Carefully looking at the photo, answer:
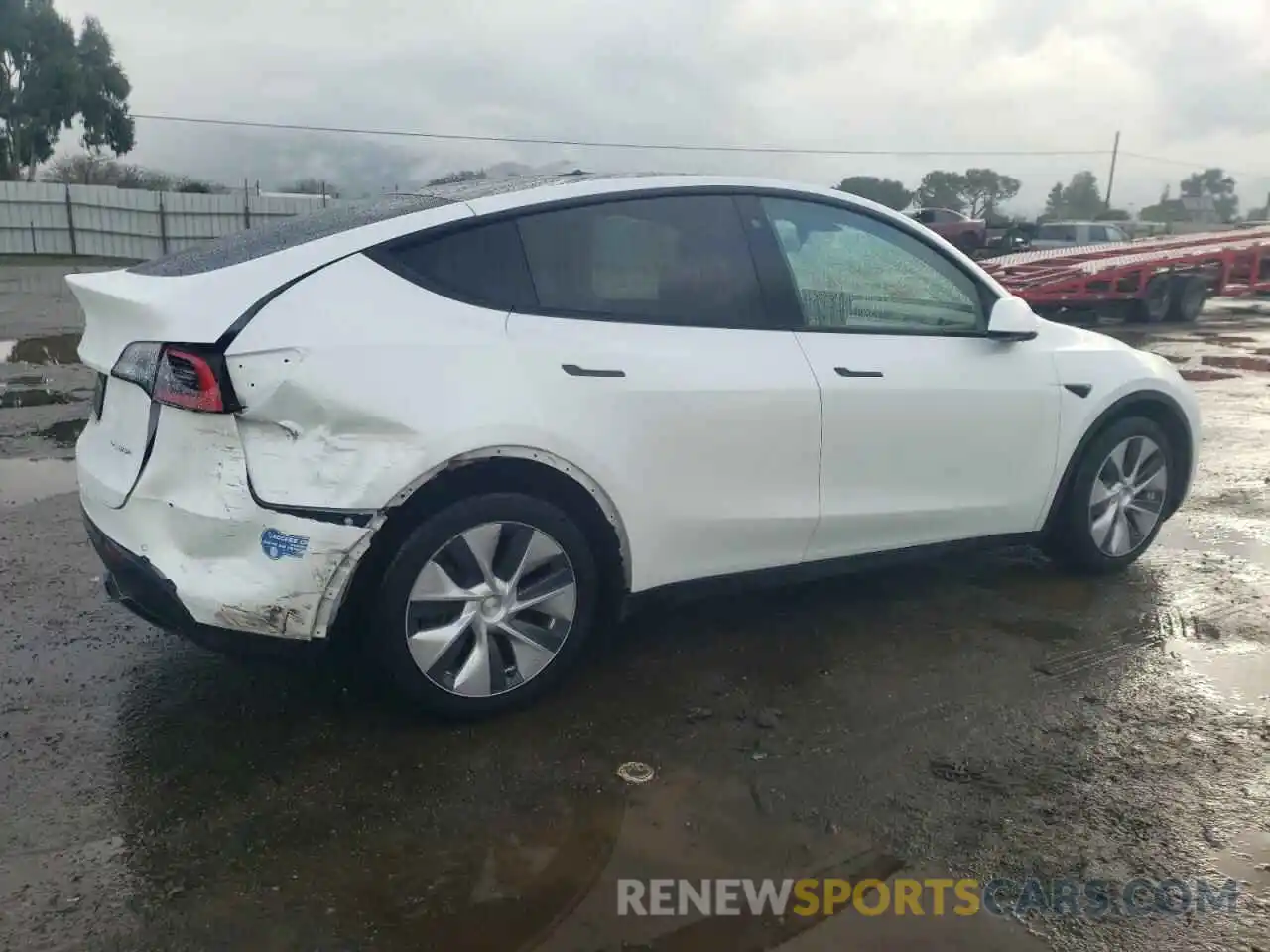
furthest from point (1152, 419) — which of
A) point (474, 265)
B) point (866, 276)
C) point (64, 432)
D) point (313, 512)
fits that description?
point (64, 432)

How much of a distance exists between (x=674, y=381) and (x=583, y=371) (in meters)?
0.32

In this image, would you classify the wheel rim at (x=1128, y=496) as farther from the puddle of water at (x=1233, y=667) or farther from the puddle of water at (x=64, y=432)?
the puddle of water at (x=64, y=432)

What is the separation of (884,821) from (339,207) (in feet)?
8.96

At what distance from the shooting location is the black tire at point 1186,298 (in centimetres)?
1595

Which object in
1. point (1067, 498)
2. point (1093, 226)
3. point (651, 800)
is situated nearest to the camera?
point (651, 800)

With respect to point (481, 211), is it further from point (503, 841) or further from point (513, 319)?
point (503, 841)

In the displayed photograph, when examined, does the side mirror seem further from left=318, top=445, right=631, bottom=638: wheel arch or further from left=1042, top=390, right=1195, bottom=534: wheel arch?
left=318, top=445, right=631, bottom=638: wheel arch

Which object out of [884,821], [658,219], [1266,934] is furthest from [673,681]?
[1266,934]

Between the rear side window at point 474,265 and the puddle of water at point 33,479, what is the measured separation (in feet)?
11.5

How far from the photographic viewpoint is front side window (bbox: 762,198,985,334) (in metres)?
3.77

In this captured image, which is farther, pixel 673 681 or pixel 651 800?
pixel 673 681

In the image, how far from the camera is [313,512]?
2.85 meters

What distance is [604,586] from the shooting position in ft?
11.3

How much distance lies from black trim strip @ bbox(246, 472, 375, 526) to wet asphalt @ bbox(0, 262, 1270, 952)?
70cm
